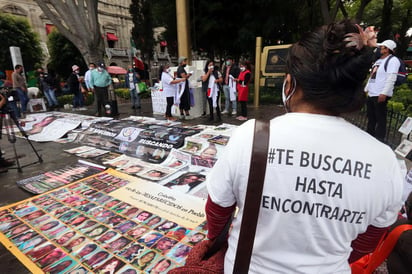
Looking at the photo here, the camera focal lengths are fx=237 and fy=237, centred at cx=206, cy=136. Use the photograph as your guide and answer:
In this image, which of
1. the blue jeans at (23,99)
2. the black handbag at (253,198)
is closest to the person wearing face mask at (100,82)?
the blue jeans at (23,99)

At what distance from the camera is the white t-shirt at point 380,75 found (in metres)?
3.55

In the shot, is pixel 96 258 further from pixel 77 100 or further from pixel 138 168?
pixel 77 100

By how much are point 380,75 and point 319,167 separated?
3.95m

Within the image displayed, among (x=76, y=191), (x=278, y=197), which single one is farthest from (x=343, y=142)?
(x=76, y=191)

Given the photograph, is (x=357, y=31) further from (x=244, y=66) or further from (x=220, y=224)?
(x=244, y=66)

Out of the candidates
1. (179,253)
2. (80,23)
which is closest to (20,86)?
(80,23)

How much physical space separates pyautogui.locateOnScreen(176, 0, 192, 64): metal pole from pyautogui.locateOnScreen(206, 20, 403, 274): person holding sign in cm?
717

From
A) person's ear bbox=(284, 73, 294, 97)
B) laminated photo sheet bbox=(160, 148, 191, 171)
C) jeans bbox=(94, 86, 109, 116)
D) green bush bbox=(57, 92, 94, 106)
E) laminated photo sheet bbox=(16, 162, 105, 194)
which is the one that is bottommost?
laminated photo sheet bbox=(16, 162, 105, 194)

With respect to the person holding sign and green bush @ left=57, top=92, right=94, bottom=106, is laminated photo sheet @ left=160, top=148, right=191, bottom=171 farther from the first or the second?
green bush @ left=57, top=92, right=94, bottom=106

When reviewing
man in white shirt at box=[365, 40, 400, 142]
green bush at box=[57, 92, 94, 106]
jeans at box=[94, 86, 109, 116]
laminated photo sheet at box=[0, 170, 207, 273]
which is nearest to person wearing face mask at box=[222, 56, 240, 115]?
man in white shirt at box=[365, 40, 400, 142]

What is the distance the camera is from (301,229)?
2.49ft

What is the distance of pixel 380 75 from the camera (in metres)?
3.69

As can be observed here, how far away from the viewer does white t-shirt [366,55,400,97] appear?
3.55 meters

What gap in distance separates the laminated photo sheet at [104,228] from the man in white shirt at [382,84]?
3351 mm
